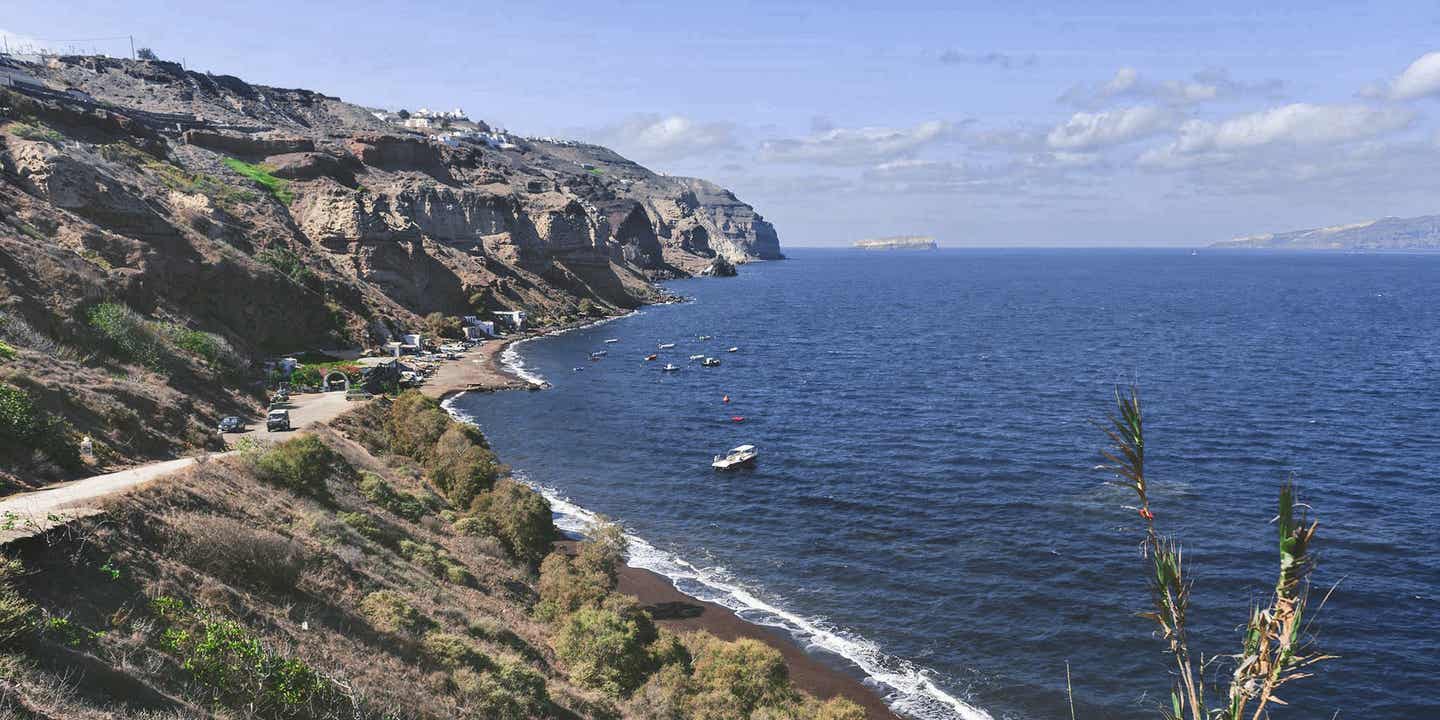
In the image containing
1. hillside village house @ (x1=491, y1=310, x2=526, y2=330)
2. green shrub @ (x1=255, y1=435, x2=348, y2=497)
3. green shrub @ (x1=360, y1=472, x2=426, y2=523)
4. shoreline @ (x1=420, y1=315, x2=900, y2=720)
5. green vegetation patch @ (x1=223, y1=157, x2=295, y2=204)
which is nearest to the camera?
shoreline @ (x1=420, y1=315, x2=900, y2=720)

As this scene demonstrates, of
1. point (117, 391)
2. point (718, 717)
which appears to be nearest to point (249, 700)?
point (718, 717)

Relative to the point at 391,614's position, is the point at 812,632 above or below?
below

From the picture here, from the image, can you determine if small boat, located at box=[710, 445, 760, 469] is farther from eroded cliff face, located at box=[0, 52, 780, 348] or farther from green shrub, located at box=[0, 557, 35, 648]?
green shrub, located at box=[0, 557, 35, 648]

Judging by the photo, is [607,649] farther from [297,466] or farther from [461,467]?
[461,467]

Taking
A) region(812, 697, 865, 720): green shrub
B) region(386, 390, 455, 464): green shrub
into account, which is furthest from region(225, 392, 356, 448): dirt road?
region(812, 697, 865, 720): green shrub

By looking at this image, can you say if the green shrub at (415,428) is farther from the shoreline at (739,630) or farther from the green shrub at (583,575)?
the shoreline at (739,630)

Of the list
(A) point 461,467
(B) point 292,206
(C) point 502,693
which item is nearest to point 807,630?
(C) point 502,693

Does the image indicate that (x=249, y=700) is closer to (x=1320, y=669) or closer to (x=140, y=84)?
(x=1320, y=669)
